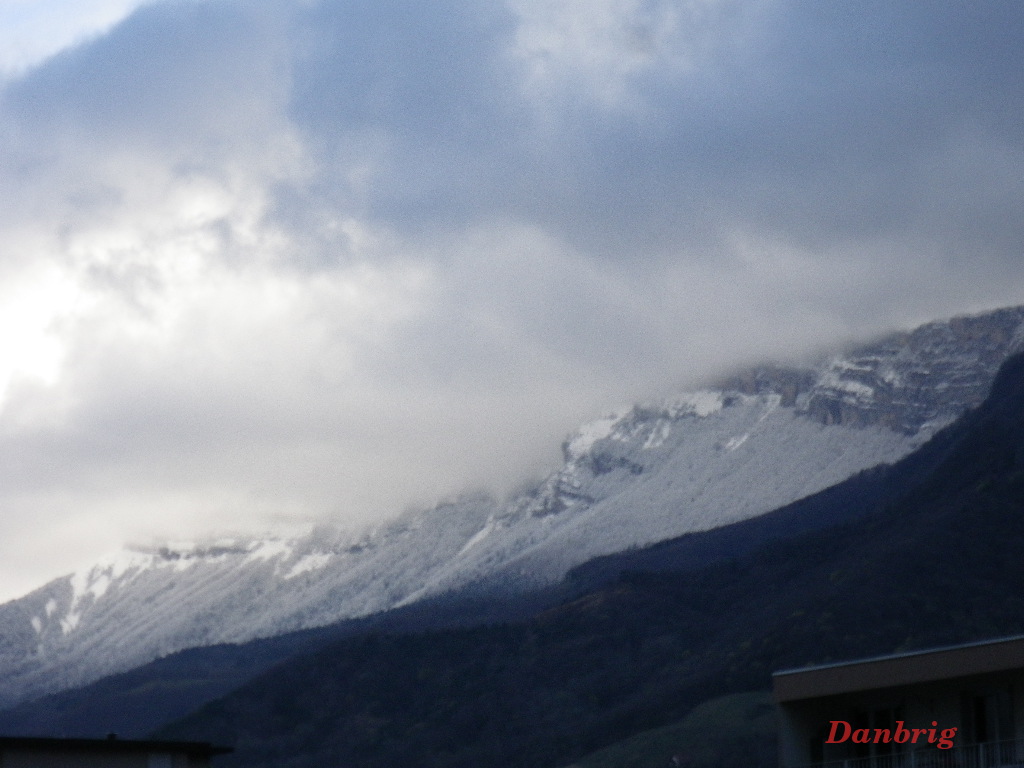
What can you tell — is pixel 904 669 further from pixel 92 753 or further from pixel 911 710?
pixel 92 753

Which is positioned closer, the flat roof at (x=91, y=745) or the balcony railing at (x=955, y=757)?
the balcony railing at (x=955, y=757)

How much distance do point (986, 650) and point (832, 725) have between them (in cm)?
609

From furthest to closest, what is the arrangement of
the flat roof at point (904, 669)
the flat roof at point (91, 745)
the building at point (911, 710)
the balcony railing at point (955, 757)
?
the flat roof at point (91, 745) → the building at point (911, 710) → the flat roof at point (904, 669) → the balcony railing at point (955, 757)

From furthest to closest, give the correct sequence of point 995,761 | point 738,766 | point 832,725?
point 738,766
point 832,725
point 995,761

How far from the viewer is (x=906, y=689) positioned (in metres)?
49.9

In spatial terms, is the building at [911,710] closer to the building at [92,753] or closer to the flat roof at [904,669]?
the flat roof at [904,669]

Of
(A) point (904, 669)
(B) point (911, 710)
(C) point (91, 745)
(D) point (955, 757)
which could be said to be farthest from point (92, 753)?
(D) point (955, 757)

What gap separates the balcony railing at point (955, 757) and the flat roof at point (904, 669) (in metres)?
1.74

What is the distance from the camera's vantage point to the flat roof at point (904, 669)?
47.2 meters

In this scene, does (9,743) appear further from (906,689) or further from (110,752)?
(906,689)

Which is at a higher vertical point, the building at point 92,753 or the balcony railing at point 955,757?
the building at point 92,753

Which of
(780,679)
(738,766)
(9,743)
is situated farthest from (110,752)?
(738,766)

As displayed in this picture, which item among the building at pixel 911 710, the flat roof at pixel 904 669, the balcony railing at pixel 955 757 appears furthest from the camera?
the building at pixel 911 710

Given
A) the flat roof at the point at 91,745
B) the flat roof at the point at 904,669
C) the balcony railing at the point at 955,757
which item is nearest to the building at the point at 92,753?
the flat roof at the point at 91,745
